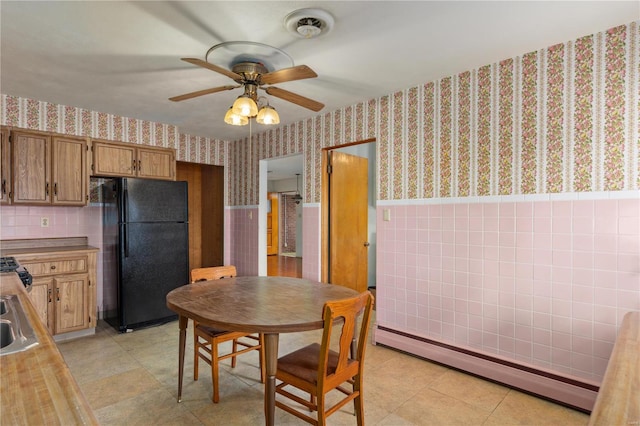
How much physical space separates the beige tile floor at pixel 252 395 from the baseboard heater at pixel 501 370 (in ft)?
0.19

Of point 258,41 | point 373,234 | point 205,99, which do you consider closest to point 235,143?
point 205,99

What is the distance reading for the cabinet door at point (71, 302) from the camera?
3.20 meters

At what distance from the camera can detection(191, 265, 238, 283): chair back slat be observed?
2580mm

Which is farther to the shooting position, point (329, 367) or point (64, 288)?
point (64, 288)

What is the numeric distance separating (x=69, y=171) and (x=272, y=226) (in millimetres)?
7258

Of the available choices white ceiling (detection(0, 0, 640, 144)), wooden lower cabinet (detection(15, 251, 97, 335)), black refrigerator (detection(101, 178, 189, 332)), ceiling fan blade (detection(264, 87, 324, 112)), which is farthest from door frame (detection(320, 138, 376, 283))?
wooden lower cabinet (detection(15, 251, 97, 335))

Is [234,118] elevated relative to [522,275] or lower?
elevated

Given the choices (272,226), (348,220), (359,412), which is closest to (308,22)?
(359,412)

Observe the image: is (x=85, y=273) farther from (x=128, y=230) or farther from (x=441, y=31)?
Answer: (x=441, y=31)

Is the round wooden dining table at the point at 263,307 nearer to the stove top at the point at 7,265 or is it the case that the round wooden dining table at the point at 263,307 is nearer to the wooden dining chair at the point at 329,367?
the wooden dining chair at the point at 329,367

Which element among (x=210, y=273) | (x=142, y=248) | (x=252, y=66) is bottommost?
(x=210, y=273)

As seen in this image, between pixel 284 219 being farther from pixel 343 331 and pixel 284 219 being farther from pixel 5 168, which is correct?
pixel 343 331

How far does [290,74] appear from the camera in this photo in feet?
6.33

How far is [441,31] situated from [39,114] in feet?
12.4
